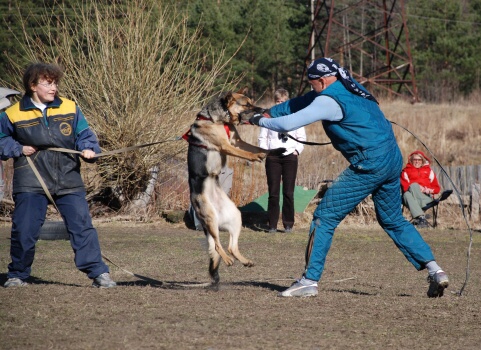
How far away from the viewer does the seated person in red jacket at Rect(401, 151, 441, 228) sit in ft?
38.6

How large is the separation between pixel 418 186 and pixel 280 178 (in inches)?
95.8

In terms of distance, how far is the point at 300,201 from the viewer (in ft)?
41.8

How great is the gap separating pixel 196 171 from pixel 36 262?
2711 millimetres

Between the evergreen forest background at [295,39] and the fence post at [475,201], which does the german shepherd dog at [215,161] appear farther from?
the evergreen forest background at [295,39]

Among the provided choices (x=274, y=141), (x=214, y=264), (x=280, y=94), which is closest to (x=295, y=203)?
(x=274, y=141)

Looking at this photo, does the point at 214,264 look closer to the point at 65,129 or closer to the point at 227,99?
the point at 227,99

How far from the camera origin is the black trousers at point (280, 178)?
11.0m

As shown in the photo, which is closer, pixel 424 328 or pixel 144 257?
pixel 424 328

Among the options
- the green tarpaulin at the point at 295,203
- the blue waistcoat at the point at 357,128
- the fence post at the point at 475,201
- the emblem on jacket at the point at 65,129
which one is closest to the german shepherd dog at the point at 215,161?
the blue waistcoat at the point at 357,128

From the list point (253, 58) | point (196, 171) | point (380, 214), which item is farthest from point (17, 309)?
point (253, 58)

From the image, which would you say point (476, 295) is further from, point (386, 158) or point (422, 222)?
point (422, 222)

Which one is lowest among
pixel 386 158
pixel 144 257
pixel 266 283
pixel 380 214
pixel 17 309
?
pixel 144 257

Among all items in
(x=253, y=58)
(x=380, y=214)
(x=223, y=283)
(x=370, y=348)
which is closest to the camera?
(x=370, y=348)

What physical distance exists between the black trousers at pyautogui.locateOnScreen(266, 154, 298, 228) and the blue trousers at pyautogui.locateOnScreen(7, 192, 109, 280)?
514cm
